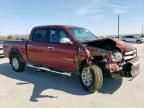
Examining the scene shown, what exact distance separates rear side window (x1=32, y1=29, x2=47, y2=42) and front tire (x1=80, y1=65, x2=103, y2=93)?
233cm

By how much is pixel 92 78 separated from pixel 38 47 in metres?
2.78

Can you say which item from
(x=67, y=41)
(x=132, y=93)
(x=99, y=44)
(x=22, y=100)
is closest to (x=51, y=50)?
(x=67, y=41)

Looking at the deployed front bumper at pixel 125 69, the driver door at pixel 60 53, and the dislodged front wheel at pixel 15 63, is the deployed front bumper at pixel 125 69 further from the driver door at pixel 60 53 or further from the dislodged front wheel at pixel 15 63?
the dislodged front wheel at pixel 15 63

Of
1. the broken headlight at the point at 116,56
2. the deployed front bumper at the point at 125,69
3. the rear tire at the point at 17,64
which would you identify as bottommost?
the rear tire at the point at 17,64

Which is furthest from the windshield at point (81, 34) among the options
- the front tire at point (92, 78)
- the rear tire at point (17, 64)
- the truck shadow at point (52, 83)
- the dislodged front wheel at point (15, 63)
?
the dislodged front wheel at point (15, 63)

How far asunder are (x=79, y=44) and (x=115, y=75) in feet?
4.39

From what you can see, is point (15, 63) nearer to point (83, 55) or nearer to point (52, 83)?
point (52, 83)

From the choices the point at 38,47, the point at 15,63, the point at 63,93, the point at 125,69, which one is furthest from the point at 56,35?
the point at 15,63

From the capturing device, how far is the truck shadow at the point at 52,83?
6.50m

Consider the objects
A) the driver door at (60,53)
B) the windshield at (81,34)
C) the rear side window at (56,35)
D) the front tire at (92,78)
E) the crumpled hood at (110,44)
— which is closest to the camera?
the front tire at (92,78)

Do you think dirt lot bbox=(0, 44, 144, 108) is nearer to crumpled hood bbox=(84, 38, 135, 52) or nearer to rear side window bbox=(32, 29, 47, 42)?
crumpled hood bbox=(84, 38, 135, 52)

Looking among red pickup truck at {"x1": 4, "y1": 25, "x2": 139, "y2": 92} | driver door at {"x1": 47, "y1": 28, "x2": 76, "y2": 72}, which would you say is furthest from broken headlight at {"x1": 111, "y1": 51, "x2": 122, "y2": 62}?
driver door at {"x1": 47, "y1": 28, "x2": 76, "y2": 72}

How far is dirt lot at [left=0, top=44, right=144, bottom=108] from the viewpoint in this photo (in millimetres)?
5484

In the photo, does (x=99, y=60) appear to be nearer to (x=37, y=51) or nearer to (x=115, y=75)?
(x=115, y=75)
